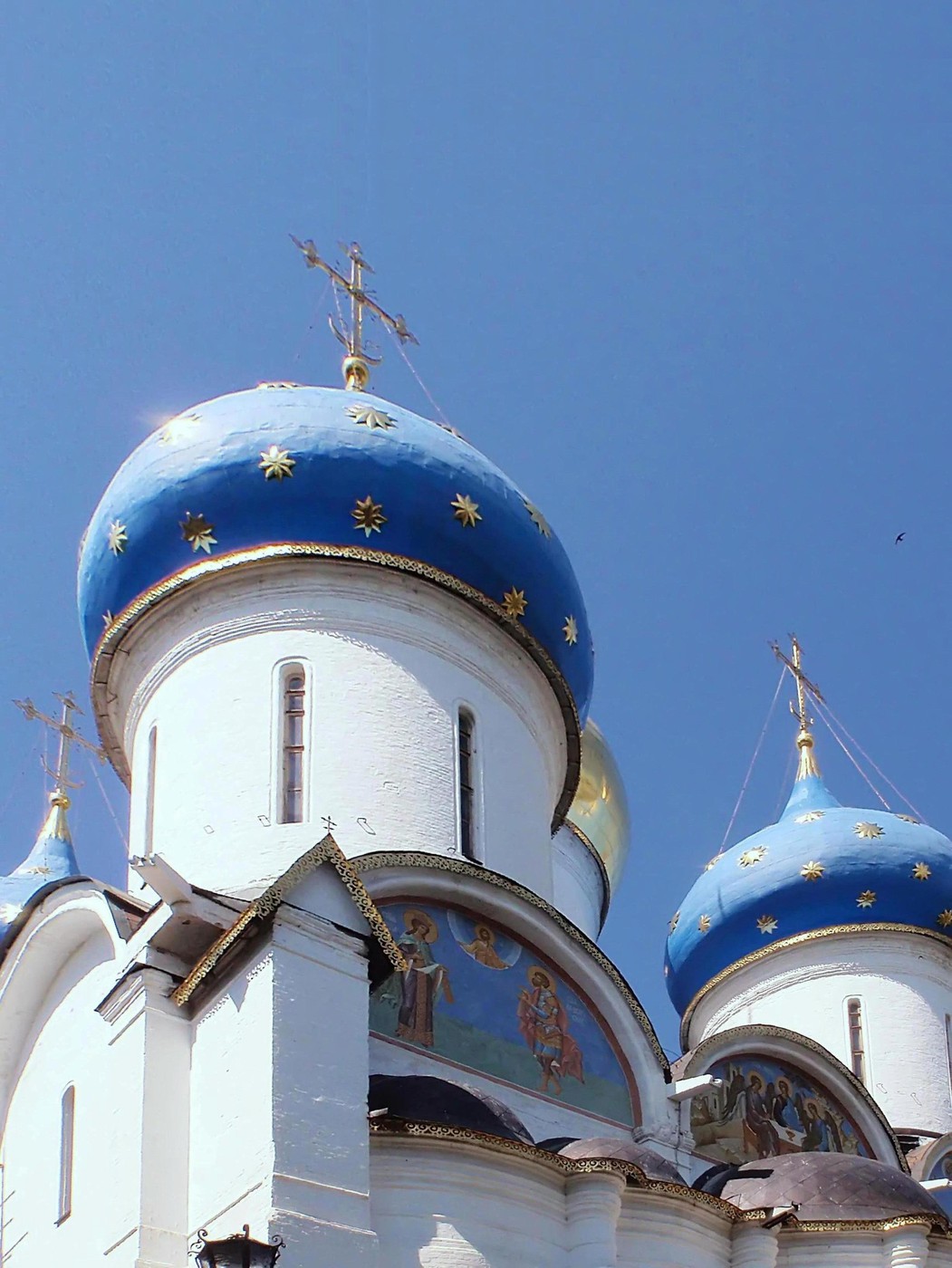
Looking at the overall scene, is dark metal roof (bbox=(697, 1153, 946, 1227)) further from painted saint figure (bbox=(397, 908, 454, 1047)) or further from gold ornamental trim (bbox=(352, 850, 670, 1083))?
painted saint figure (bbox=(397, 908, 454, 1047))

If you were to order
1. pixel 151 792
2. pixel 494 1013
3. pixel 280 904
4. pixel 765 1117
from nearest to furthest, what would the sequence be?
pixel 280 904 < pixel 494 1013 < pixel 151 792 < pixel 765 1117

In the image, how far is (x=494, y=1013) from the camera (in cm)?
1049

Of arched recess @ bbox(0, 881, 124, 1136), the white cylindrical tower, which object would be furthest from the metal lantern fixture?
the white cylindrical tower

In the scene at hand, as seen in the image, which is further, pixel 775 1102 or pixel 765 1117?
pixel 775 1102

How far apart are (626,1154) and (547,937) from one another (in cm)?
158

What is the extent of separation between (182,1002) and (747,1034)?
435cm

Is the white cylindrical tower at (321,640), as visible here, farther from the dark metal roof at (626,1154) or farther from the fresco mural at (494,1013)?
the dark metal roof at (626,1154)

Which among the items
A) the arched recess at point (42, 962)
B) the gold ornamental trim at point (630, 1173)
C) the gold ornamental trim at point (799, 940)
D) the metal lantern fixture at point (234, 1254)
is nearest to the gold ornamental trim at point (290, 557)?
the arched recess at point (42, 962)

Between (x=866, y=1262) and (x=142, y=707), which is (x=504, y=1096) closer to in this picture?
(x=866, y=1262)

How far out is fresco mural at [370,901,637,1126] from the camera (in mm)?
10125

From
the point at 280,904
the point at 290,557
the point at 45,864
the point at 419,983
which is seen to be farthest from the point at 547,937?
the point at 45,864

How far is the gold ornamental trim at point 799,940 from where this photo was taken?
15164 mm

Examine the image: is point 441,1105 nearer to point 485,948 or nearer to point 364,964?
point 364,964

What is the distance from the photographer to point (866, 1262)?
394 inches
